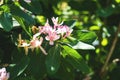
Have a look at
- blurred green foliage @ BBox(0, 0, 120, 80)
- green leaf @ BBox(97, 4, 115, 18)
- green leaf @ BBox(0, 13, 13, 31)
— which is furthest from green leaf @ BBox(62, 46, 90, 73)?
green leaf @ BBox(97, 4, 115, 18)

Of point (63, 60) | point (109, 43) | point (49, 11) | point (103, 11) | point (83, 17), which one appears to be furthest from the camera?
point (83, 17)

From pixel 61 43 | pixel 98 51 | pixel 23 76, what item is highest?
pixel 61 43

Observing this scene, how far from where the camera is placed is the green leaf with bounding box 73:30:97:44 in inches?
60.8

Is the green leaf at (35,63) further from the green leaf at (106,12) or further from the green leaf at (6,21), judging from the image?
the green leaf at (106,12)

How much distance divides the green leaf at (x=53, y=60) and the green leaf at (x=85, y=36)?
146mm

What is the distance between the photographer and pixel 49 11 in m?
2.19

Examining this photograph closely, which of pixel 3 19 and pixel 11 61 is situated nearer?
pixel 3 19

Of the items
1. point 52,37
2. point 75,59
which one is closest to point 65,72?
point 75,59

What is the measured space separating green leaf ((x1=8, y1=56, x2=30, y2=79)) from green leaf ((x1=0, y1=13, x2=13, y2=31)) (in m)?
0.13

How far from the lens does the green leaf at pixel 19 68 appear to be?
1.42 m

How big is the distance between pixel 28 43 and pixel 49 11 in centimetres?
75

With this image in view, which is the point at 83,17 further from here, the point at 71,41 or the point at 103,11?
the point at 71,41

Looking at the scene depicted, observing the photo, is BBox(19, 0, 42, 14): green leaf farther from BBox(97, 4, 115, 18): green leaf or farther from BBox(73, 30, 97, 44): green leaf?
BBox(97, 4, 115, 18): green leaf

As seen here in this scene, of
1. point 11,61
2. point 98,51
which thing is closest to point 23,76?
point 11,61
